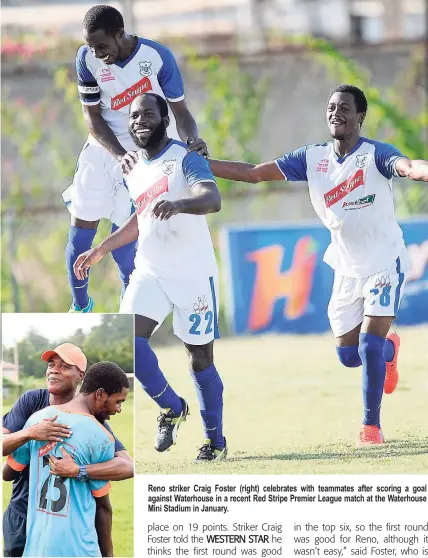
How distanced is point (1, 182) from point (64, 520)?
8538 millimetres

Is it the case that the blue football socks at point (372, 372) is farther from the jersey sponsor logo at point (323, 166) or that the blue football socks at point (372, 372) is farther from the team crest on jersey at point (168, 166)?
the team crest on jersey at point (168, 166)

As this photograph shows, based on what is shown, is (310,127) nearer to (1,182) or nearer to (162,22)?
(162,22)

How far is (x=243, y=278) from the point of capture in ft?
43.1

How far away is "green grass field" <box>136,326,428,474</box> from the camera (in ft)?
22.9

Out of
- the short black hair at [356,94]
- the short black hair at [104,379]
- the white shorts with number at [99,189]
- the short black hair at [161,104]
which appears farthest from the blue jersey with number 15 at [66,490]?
the short black hair at [356,94]

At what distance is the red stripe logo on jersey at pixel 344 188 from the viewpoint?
23.1ft

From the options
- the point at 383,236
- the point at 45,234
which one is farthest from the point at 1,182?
the point at 383,236

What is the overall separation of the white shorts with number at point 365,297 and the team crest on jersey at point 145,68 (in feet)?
5.47

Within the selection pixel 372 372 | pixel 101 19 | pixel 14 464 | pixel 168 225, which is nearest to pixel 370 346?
pixel 372 372

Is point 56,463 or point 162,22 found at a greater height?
point 162,22

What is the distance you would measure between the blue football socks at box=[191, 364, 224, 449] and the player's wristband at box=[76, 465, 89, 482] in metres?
1.20

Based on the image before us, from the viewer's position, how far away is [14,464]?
6.17m

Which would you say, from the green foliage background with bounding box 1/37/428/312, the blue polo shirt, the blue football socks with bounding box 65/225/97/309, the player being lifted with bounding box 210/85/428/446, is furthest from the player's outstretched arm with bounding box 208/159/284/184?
the green foliage background with bounding box 1/37/428/312

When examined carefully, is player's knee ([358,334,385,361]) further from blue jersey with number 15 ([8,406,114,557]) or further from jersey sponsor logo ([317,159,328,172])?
blue jersey with number 15 ([8,406,114,557])
